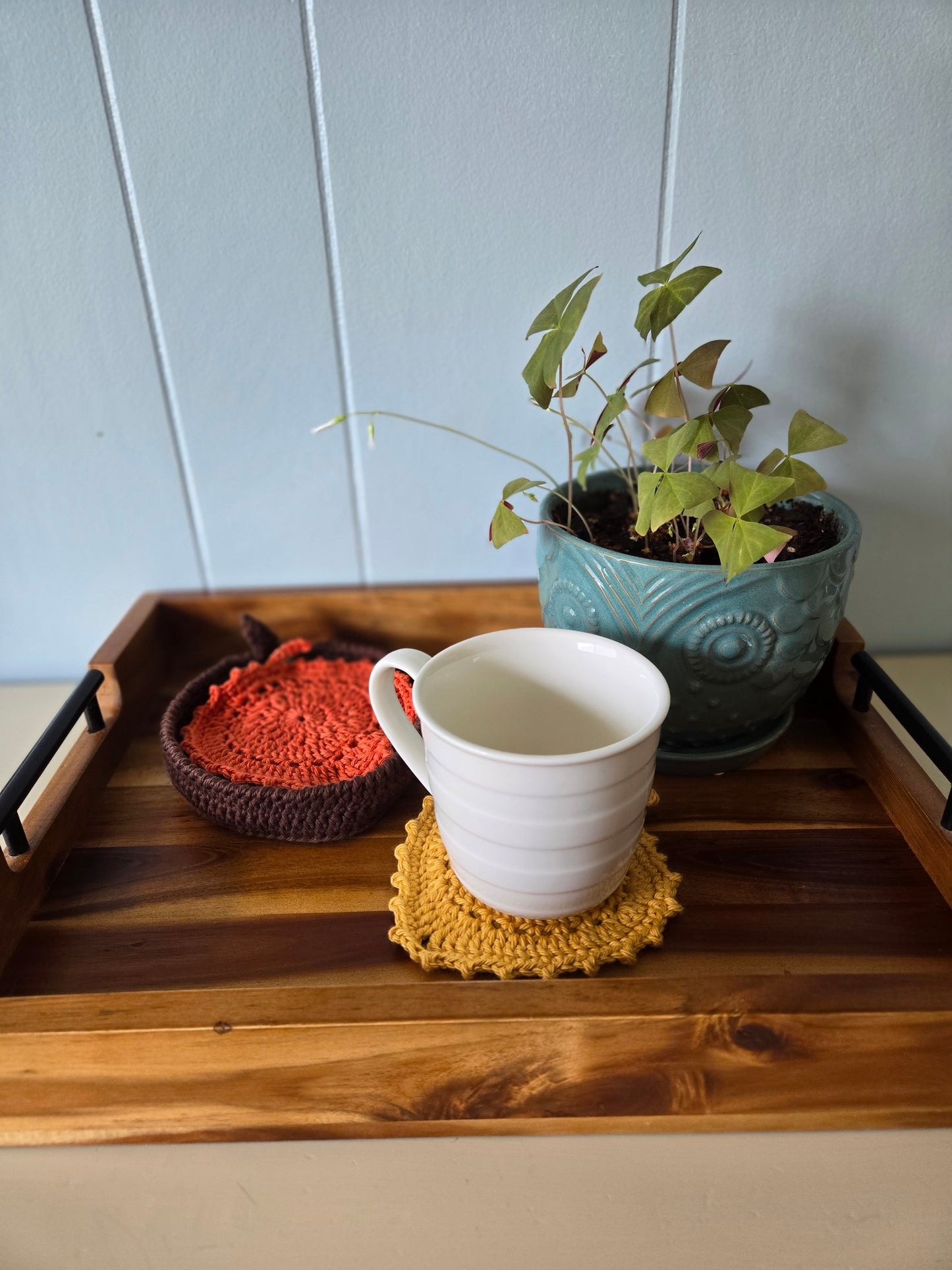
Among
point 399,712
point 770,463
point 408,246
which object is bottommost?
point 399,712

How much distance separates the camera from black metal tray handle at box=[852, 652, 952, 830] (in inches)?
19.2

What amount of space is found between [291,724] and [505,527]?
218 millimetres

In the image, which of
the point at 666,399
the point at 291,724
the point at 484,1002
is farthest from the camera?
the point at 291,724

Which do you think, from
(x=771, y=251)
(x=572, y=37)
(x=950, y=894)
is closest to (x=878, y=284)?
(x=771, y=251)

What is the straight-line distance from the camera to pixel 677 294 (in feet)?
1.56

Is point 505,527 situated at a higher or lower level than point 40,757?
higher

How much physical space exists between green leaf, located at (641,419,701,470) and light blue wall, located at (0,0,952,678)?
0.67 feet

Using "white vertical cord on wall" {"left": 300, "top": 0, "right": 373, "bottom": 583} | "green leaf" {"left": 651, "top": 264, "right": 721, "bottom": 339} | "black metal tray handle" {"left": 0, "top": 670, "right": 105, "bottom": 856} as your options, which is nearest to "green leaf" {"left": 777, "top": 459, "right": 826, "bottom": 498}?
"green leaf" {"left": 651, "top": 264, "right": 721, "bottom": 339}

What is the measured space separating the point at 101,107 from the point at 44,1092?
59 centimetres

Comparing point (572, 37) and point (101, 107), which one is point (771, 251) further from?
point (101, 107)

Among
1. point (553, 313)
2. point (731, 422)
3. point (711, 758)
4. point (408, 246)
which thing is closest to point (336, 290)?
point (408, 246)

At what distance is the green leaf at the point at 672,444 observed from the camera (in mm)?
443

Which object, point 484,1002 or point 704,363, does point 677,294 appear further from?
point 484,1002

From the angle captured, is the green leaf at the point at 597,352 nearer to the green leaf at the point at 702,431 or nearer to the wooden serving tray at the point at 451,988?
the green leaf at the point at 702,431
